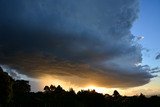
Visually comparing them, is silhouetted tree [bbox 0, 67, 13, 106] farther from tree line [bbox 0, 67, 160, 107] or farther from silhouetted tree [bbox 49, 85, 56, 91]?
silhouetted tree [bbox 49, 85, 56, 91]

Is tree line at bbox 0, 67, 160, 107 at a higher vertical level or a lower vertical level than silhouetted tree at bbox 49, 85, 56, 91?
lower

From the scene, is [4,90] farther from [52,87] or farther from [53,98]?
[52,87]

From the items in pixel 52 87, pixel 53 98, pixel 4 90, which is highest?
pixel 52 87

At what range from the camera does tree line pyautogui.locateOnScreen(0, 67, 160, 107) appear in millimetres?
82150

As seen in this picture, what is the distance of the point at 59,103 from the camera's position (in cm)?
12288

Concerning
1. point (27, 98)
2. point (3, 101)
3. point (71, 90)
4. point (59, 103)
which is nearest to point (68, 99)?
point (59, 103)

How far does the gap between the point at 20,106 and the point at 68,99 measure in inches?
905

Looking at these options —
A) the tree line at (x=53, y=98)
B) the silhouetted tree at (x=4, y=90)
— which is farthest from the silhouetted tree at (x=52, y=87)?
the silhouetted tree at (x=4, y=90)

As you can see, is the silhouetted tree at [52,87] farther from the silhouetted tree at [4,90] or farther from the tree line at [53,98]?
the silhouetted tree at [4,90]

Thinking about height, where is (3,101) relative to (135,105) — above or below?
below

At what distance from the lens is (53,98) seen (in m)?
130

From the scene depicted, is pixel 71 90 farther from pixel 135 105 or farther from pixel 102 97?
pixel 135 105

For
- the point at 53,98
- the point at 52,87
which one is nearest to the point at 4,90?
the point at 53,98

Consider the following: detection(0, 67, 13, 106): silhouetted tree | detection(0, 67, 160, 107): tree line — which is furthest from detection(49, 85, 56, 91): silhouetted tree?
detection(0, 67, 13, 106): silhouetted tree
